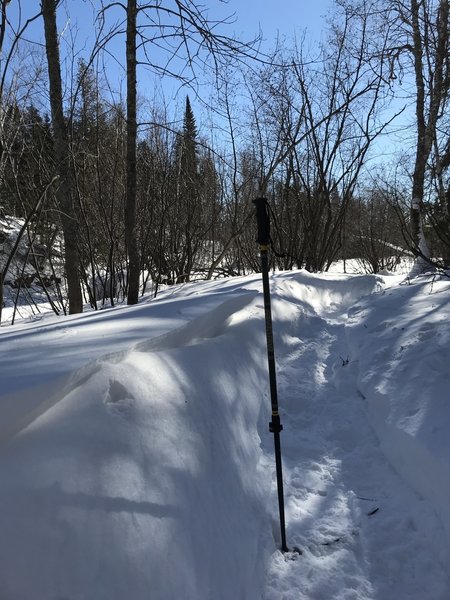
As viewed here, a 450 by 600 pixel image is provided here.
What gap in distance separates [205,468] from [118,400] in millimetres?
587

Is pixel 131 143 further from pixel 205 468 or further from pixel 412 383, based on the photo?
pixel 205 468

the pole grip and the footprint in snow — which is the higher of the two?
the pole grip

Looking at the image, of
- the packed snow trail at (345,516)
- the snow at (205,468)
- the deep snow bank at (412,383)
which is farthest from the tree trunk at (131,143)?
the packed snow trail at (345,516)

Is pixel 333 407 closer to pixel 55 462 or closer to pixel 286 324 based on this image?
pixel 286 324

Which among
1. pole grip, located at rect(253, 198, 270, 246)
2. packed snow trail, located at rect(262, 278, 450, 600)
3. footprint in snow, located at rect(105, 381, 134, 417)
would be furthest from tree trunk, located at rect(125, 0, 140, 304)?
footprint in snow, located at rect(105, 381, 134, 417)

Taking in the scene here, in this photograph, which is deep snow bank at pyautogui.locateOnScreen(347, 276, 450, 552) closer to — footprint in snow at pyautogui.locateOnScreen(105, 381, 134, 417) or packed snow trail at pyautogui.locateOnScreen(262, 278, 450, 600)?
packed snow trail at pyautogui.locateOnScreen(262, 278, 450, 600)

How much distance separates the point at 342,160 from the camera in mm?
12711

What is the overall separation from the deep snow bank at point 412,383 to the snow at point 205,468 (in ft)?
0.05

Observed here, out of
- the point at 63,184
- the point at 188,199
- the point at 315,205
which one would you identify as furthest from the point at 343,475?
the point at 188,199

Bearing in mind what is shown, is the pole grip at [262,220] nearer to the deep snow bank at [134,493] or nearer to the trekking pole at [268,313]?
the trekking pole at [268,313]

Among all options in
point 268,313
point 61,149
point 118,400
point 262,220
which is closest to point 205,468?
point 118,400

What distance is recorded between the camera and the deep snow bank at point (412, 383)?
2563 mm

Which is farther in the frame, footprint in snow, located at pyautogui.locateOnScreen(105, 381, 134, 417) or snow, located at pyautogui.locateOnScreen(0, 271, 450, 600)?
footprint in snow, located at pyautogui.locateOnScreen(105, 381, 134, 417)

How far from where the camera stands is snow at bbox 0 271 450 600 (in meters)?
1.48
